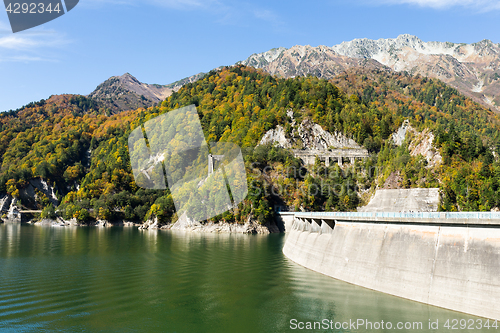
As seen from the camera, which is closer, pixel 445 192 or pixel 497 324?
pixel 497 324

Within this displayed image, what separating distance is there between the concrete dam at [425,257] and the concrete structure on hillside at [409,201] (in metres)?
43.4

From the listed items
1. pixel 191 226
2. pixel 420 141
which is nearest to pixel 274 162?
pixel 191 226

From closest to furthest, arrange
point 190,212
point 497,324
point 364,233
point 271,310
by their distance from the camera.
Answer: point 497,324 → point 271,310 → point 364,233 → point 190,212

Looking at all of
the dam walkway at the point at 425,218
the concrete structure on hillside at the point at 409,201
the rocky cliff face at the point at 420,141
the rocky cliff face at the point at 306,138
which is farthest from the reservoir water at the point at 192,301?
the rocky cliff face at the point at 306,138

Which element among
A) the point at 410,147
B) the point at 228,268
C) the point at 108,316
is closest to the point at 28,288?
the point at 108,316

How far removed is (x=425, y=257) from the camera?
2806cm

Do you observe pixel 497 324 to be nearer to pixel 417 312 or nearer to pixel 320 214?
pixel 417 312

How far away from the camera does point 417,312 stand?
85.3ft

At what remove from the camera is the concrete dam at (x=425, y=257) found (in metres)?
24.3

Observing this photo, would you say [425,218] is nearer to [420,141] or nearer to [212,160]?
[420,141]

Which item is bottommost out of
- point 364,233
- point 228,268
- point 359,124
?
point 228,268

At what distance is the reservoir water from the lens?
24547mm

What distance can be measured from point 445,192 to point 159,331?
6930 cm

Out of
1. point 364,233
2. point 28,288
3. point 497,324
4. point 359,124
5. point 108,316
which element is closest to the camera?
point 497,324
